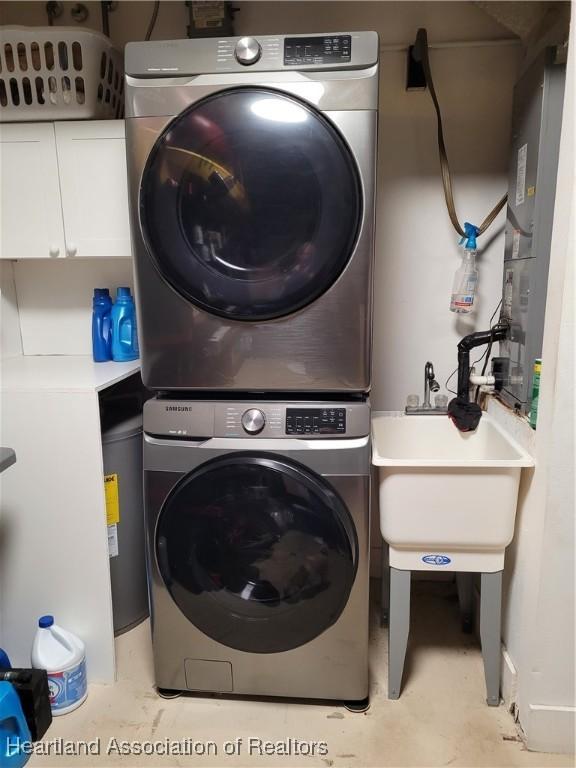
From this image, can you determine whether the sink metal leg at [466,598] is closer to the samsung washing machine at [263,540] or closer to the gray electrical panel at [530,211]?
the samsung washing machine at [263,540]

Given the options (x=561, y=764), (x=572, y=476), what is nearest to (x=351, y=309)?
(x=572, y=476)

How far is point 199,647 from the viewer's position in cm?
164

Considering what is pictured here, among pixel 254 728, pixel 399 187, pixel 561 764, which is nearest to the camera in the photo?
pixel 561 764

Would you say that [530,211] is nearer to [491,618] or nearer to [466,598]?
[491,618]

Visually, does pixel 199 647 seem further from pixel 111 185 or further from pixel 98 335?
pixel 111 185

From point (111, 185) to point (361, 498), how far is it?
4.60 feet

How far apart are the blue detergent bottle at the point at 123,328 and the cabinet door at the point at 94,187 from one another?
0.21 metres

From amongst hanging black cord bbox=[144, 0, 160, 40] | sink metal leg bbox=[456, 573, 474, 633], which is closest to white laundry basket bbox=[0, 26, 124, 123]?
hanging black cord bbox=[144, 0, 160, 40]

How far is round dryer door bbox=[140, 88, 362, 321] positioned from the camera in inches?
54.1

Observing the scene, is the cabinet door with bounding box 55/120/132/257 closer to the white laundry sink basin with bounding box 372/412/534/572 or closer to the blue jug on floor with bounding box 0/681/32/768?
the white laundry sink basin with bounding box 372/412/534/572

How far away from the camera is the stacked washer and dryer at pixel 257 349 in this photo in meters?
1.38

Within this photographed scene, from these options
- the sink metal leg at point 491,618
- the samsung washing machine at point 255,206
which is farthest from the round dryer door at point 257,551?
the sink metal leg at point 491,618

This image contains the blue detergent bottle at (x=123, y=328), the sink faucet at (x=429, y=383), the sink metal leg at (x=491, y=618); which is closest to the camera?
the sink metal leg at (x=491, y=618)

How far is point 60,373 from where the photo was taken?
188 centimetres
